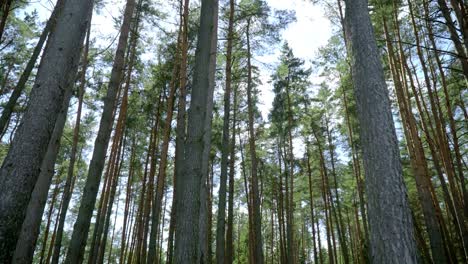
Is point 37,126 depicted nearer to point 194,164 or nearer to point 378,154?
point 194,164

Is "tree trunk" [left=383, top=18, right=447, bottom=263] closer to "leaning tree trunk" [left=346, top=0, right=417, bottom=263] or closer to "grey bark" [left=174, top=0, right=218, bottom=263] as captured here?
"leaning tree trunk" [left=346, top=0, right=417, bottom=263]

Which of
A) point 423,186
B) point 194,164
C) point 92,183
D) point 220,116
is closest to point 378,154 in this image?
point 194,164

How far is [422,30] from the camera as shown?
1007 cm

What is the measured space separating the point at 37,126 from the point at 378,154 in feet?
10.9

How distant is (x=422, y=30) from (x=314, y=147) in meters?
11.4

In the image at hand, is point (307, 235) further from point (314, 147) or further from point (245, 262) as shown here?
point (314, 147)

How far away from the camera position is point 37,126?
2.68 m

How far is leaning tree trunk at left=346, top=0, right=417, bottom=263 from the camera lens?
8.33 feet

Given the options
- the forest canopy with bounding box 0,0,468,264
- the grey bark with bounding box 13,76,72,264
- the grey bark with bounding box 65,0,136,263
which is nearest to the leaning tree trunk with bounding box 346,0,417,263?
the forest canopy with bounding box 0,0,468,264

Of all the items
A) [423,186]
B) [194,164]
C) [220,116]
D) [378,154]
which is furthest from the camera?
[220,116]

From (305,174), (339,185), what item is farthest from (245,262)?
(339,185)

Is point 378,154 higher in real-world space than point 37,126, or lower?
lower

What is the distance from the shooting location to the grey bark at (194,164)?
345 cm

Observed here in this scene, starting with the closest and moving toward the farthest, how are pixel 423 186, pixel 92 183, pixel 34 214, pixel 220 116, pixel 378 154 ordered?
pixel 378 154 < pixel 34 214 < pixel 92 183 < pixel 423 186 < pixel 220 116
